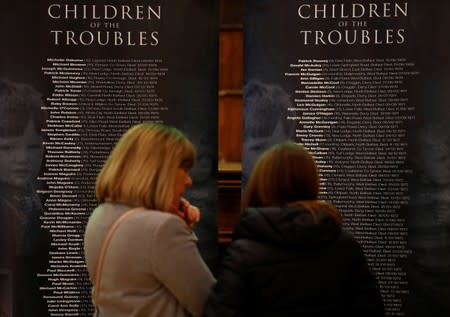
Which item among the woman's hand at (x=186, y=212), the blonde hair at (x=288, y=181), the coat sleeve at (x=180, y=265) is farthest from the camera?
the woman's hand at (x=186, y=212)

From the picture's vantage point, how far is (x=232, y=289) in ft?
6.23

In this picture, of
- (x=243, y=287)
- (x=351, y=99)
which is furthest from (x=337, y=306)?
(x=351, y=99)

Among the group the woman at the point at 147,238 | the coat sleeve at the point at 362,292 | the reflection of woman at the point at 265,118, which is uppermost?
the reflection of woman at the point at 265,118

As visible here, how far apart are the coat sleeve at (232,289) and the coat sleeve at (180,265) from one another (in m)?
0.06

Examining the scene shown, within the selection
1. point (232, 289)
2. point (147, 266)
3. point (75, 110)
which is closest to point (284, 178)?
point (232, 289)

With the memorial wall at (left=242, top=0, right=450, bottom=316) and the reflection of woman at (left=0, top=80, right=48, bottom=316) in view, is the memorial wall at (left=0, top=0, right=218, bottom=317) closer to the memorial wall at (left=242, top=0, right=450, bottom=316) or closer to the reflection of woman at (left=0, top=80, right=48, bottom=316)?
the reflection of woman at (left=0, top=80, right=48, bottom=316)

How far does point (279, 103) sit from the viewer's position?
10.3ft

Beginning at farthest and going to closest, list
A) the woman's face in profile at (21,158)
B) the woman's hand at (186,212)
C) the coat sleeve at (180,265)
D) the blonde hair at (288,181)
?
the woman's face in profile at (21,158), the woman's hand at (186,212), the blonde hair at (288,181), the coat sleeve at (180,265)

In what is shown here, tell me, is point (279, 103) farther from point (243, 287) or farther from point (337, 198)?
point (243, 287)

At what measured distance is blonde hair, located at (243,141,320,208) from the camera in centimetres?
196

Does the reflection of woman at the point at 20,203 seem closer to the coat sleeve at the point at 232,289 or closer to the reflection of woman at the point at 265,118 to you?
the reflection of woman at the point at 265,118

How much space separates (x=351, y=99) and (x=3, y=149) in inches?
70.1

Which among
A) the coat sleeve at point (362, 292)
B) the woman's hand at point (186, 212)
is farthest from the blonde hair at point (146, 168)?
the coat sleeve at point (362, 292)

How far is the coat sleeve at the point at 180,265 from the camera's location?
6.05ft
